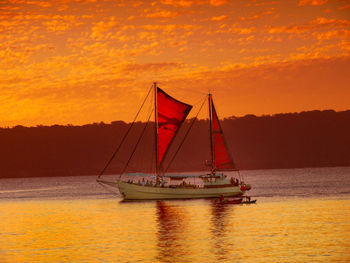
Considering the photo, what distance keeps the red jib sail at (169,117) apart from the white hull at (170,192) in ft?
25.7

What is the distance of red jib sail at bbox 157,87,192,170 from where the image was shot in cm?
10144

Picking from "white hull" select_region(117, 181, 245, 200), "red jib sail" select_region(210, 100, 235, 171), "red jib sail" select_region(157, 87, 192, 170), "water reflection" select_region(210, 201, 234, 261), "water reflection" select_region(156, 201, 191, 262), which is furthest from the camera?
"red jib sail" select_region(210, 100, 235, 171)

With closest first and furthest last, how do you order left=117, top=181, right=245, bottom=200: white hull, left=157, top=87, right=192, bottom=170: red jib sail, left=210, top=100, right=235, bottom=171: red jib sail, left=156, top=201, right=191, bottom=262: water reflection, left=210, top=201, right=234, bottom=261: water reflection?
1. left=156, top=201, right=191, bottom=262: water reflection
2. left=210, top=201, right=234, bottom=261: water reflection
3. left=117, top=181, right=245, bottom=200: white hull
4. left=157, top=87, right=192, bottom=170: red jib sail
5. left=210, top=100, right=235, bottom=171: red jib sail

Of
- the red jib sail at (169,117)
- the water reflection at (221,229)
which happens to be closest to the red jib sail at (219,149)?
the red jib sail at (169,117)

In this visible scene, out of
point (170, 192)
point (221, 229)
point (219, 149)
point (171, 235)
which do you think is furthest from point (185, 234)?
point (219, 149)

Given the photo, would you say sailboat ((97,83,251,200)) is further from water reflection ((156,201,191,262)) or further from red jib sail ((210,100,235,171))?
water reflection ((156,201,191,262))

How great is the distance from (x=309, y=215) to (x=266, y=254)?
3002 cm

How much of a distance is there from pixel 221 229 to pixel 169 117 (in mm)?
43819

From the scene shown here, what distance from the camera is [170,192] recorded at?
324 feet

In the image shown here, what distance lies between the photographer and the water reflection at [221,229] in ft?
149

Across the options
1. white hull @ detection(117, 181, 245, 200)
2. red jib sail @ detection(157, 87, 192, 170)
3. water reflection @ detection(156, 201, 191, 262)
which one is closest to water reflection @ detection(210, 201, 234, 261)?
water reflection @ detection(156, 201, 191, 262)

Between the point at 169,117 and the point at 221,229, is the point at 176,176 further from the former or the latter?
the point at 221,229

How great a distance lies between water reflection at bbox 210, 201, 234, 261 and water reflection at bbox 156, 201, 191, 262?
264 cm

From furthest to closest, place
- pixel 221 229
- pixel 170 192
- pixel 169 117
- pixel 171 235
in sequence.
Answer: pixel 169 117 → pixel 170 192 → pixel 221 229 → pixel 171 235
